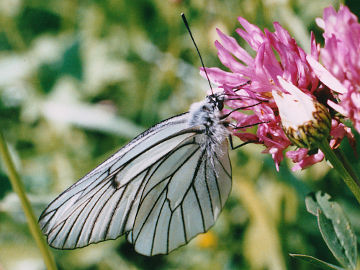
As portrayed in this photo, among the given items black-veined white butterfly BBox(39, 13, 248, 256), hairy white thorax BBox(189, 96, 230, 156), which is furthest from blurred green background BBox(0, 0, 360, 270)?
hairy white thorax BBox(189, 96, 230, 156)

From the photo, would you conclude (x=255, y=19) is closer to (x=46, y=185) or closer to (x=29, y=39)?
(x=46, y=185)

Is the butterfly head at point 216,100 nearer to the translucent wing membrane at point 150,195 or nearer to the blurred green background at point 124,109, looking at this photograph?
the translucent wing membrane at point 150,195

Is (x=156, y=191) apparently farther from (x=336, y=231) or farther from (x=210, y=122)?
(x=336, y=231)

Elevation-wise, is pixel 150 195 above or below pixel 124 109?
below

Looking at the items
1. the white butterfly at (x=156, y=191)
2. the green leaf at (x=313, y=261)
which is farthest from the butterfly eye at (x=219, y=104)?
the green leaf at (x=313, y=261)

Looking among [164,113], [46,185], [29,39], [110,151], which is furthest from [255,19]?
[29,39]

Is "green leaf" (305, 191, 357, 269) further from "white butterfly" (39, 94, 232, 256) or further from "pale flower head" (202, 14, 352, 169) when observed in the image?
"white butterfly" (39, 94, 232, 256)

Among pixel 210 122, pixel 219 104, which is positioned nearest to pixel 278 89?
pixel 219 104
